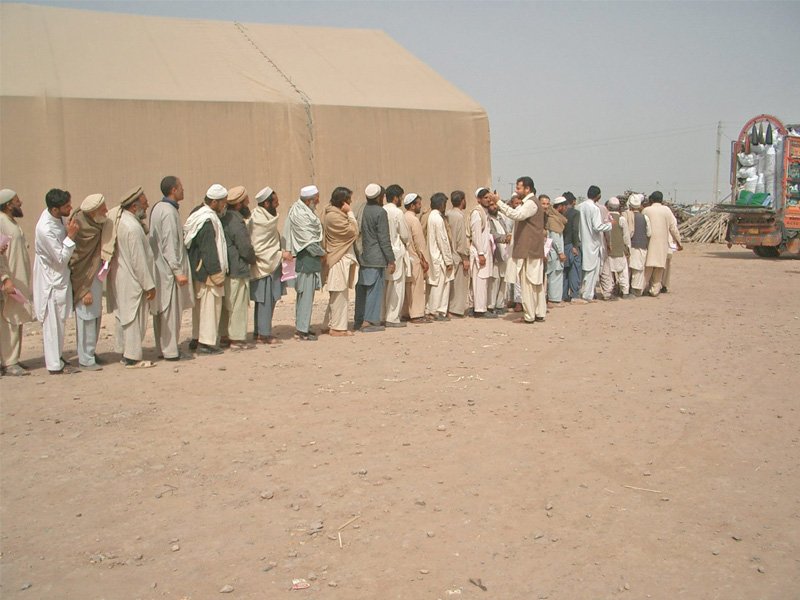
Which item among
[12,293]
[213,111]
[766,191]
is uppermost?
[213,111]

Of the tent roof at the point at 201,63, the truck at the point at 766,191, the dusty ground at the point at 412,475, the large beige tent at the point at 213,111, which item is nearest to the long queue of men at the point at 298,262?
the dusty ground at the point at 412,475

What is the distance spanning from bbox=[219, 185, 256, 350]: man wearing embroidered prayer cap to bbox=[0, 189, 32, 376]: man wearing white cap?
1.69m

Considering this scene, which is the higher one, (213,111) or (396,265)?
(213,111)

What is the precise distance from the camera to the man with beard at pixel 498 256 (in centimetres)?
915

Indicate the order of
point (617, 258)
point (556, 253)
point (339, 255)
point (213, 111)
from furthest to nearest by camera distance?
1. point (213, 111)
2. point (617, 258)
3. point (556, 253)
4. point (339, 255)

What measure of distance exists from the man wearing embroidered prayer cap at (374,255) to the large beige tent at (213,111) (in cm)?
399

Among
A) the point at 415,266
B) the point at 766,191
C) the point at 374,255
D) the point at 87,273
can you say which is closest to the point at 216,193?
the point at 87,273

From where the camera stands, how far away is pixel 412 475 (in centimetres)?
411

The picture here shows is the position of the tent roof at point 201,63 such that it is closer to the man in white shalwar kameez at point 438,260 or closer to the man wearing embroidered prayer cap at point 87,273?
the man in white shalwar kameez at point 438,260

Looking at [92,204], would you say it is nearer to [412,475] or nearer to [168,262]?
[168,262]

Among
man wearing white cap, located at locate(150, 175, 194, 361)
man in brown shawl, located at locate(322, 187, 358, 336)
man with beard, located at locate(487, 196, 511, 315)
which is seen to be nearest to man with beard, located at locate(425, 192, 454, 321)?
man with beard, located at locate(487, 196, 511, 315)

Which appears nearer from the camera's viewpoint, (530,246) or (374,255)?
(374,255)

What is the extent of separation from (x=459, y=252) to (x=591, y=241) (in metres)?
2.28

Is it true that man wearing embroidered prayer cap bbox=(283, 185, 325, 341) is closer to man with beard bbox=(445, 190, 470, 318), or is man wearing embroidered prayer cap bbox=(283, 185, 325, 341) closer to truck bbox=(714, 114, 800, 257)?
man with beard bbox=(445, 190, 470, 318)
